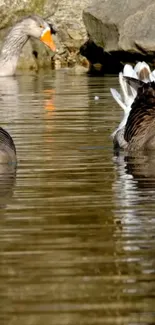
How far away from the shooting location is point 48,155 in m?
9.79

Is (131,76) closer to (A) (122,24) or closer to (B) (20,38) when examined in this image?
(A) (122,24)

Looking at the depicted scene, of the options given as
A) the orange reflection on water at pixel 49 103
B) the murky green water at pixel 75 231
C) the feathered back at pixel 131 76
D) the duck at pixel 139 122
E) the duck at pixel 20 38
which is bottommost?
the duck at pixel 20 38

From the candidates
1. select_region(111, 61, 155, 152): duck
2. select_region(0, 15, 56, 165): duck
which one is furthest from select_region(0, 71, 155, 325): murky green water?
select_region(0, 15, 56, 165): duck

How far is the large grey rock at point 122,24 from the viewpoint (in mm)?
21328

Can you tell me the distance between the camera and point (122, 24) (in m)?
22.1

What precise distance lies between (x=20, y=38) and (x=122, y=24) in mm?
2302

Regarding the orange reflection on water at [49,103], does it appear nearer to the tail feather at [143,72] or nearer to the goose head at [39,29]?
the tail feather at [143,72]

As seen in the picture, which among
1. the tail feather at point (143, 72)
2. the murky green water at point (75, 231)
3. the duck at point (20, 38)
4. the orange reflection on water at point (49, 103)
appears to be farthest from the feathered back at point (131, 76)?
the duck at point (20, 38)

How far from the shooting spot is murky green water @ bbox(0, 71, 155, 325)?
4.84 metres

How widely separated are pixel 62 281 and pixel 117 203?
2.11m

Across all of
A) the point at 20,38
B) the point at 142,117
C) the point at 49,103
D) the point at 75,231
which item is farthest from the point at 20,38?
the point at 75,231

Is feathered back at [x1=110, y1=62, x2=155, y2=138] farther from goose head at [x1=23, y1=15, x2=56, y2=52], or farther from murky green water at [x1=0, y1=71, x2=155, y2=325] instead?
goose head at [x1=23, y1=15, x2=56, y2=52]

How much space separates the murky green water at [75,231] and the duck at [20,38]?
34.5 feet

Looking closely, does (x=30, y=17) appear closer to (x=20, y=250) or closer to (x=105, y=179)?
(x=105, y=179)
